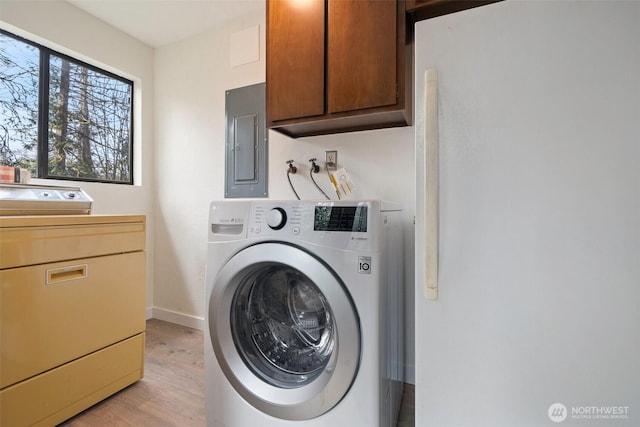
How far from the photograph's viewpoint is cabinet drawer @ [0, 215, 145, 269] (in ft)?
3.61

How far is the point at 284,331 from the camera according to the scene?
1.20 metres

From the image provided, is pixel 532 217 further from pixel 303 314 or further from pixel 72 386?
pixel 72 386

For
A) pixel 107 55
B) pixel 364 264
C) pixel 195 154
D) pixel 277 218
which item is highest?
pixel 107 55

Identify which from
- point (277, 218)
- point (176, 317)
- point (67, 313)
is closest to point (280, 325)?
point (277, 218)

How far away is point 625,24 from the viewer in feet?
2.14

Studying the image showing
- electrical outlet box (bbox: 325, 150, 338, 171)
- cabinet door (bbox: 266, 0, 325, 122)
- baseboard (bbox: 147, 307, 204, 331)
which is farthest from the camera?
baseboard (bbox: 147, 307, 204, 331)

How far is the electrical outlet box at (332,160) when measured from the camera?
70.5 inches

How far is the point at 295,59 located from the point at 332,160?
23.3 inches

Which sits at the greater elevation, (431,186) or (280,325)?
(431,186)

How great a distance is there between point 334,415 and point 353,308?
1.19ft

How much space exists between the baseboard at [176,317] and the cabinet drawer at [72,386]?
0.70 m

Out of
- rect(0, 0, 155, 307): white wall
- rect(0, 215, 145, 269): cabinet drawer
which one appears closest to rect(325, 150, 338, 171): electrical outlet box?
rect(0, 215, 145, 269): cabinet drawer

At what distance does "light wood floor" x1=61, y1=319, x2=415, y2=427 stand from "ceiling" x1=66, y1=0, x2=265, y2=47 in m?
2.32

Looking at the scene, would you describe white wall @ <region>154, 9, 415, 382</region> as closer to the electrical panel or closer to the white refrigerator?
the electrical panel
